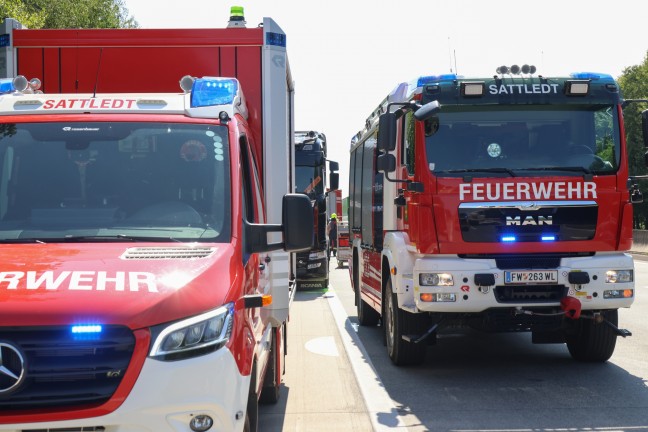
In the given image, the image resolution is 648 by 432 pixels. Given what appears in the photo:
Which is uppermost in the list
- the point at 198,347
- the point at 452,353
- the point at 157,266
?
the point at 157,266

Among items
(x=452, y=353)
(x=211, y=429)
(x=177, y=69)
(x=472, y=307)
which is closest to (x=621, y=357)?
(x=452, y=353)

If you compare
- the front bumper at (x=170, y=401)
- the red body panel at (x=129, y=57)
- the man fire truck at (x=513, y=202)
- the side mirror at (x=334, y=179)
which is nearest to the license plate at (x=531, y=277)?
the man fire truck at (x=513, y=202)

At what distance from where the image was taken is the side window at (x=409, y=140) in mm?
9188

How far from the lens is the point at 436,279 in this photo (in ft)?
28.6

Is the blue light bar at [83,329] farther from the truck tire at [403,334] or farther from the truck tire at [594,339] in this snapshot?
the truck tire at [594,339]

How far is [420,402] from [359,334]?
15.8 feet

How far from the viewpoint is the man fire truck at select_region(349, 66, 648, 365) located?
8.79 metres

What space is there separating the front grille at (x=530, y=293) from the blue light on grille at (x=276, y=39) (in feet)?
11.2

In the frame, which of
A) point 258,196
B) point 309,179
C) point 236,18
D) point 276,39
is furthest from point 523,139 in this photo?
point 309,179

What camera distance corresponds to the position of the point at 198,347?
13.5 ft

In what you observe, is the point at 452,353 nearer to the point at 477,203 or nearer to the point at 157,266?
the point at 477,203

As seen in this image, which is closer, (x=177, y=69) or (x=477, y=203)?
(x=177, y=69)

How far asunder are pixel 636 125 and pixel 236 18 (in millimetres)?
50696

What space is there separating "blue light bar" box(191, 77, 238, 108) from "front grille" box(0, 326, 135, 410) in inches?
83.5
